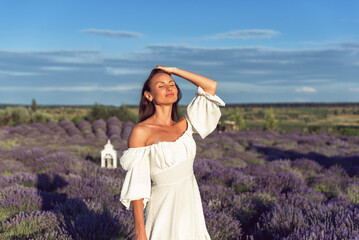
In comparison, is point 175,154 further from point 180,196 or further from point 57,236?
point 57,236

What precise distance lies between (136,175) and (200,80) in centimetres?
94

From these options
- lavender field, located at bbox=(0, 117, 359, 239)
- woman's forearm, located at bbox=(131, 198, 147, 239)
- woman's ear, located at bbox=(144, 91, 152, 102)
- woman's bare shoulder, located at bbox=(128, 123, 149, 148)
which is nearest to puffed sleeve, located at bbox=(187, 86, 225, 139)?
woman's ear, located at bbox=(144, 91, 152, 102)

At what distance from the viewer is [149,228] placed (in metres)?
2.67

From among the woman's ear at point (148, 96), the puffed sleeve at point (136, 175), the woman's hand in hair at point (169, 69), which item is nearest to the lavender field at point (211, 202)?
the puffed sleeve at point (136, 175)

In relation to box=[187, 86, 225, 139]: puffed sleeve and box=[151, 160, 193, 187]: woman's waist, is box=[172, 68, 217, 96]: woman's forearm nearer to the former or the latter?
box=[187, 86, 225, 139]: puffed sleeve

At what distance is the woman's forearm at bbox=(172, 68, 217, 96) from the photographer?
2.90 metres

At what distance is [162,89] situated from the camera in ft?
9.34

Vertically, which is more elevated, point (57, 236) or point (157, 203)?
point (157, 203)

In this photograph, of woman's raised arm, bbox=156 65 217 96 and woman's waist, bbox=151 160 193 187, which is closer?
woman's waist, bbox=151 160 193 187

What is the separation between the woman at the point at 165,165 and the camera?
258 centimetres

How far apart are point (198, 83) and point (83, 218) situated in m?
2.51

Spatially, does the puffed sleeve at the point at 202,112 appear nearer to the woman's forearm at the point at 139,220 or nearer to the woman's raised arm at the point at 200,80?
the woman's raised arm at the point at 200,80

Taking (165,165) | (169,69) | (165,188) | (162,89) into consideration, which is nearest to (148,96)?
(162,89)

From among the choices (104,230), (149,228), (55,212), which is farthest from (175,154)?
(55,212)
